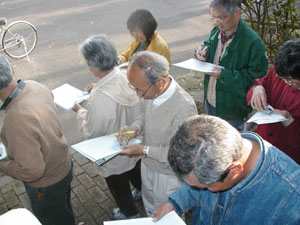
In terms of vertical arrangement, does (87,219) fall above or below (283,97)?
below

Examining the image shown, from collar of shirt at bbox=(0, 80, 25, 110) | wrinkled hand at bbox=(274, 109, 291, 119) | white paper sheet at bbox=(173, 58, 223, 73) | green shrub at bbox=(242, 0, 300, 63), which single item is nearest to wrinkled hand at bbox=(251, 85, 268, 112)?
wrinkled hand at bbox=(274, 109, 291, 119)

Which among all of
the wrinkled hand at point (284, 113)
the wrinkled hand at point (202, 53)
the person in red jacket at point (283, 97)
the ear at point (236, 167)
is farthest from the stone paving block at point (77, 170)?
the ear at point (236, 167)

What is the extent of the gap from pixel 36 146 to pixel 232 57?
209 cm

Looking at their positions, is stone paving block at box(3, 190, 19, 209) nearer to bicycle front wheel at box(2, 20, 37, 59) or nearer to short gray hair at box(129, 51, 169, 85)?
short gray hair at box(129, 51, 169, 85)

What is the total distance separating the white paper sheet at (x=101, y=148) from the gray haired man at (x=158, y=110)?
0.10 meters

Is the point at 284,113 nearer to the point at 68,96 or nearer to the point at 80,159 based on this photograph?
the point at 68,96

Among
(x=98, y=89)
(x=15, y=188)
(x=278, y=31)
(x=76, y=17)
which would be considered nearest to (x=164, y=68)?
(x=98, y=89)

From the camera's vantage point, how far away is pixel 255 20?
5.35 m

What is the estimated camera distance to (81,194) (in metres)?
3.57

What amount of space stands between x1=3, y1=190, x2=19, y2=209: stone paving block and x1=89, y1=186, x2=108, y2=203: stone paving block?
0.93 m

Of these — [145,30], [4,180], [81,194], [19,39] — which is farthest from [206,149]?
[19,39]

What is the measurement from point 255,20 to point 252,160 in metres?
4.62

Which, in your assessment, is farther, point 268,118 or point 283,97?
point 283,97

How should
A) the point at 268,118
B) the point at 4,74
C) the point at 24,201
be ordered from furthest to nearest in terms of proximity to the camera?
1. the point at 24,201
2. the point at 268,118
3. the point at 4,74
